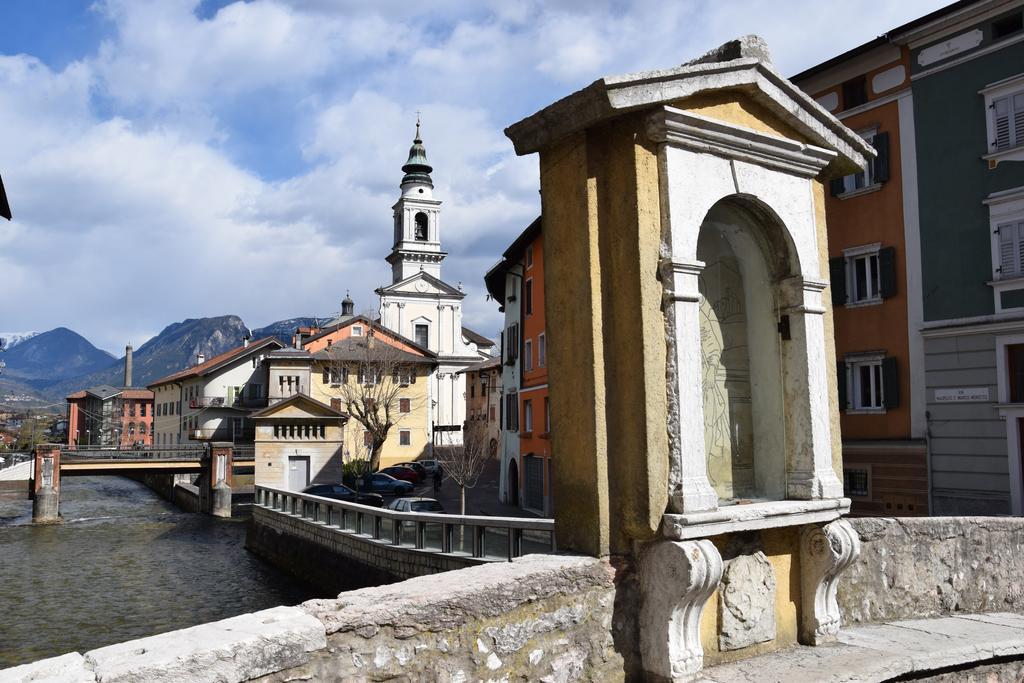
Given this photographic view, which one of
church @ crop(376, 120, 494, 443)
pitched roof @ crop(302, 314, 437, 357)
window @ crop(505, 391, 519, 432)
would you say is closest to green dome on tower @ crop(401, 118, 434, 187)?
church @ crop(376, 120, 494, 443)

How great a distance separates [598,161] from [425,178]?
245ft

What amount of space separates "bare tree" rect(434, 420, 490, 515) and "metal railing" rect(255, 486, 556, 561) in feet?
14.1

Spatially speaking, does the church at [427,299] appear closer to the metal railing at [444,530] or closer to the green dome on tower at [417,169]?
the green dome on tower at [417,169]

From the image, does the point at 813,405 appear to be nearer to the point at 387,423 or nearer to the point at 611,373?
the point at 611,373

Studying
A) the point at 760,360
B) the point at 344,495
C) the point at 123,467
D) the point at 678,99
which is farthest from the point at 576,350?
the point at 123,467

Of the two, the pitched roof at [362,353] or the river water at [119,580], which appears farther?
the pitched roof at [362,353]

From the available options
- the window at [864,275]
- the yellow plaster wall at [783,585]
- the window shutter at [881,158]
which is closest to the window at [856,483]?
the window at [864,275]

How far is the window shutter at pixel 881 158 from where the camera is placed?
806 inches

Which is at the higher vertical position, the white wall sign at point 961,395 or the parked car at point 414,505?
the white wall sign at point 961,395

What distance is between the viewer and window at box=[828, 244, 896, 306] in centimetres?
2033

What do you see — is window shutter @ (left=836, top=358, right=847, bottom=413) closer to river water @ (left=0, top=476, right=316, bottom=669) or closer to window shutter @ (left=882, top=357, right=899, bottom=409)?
window shutter @ (left=882, top=357, right=899, bottom=409)

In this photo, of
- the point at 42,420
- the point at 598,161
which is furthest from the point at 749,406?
the point at 42,420

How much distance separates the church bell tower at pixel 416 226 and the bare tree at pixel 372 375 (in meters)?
19.4

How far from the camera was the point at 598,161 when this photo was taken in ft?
16.6
